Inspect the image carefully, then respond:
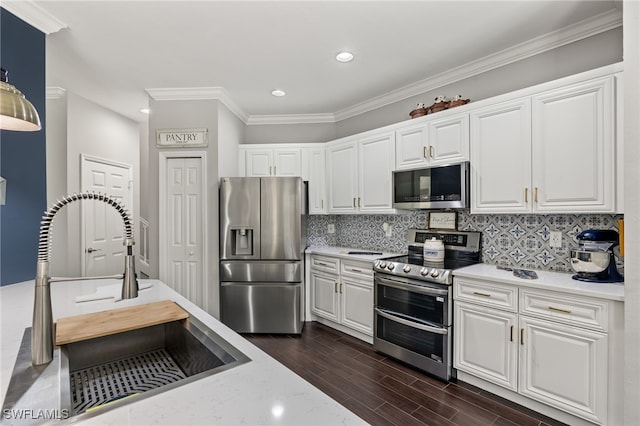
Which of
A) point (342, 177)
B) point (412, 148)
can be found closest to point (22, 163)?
point (342, 177)

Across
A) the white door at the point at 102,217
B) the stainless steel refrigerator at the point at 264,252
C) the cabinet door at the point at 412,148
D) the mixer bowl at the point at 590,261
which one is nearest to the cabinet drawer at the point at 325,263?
the stainless steel refrigerator at the point at 264,252

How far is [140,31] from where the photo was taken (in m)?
2.41

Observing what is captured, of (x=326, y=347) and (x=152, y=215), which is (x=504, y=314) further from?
(x=152, y=215)

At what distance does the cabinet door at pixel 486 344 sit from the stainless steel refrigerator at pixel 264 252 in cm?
174

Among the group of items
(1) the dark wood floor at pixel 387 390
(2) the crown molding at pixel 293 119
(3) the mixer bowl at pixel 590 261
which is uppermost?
(2) the crown molding at pixel 293 119

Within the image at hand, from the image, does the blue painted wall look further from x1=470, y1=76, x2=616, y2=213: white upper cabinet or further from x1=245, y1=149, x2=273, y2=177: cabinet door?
x1=470, y1=76, x2=616, y2=213: white upper cabinet

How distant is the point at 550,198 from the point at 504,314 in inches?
35.5

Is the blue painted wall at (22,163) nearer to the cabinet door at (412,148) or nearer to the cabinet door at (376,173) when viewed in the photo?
the cabinet door at (376,173)

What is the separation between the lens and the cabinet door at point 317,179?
4062 millimetres

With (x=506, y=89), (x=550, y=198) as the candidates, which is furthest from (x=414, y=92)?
(x=550, y=198)

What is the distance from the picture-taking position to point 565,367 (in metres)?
1.97

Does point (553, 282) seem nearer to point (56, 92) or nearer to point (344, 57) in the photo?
point (344, 57)

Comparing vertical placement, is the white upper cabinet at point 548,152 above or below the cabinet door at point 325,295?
above

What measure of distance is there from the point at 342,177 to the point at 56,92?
367cm
